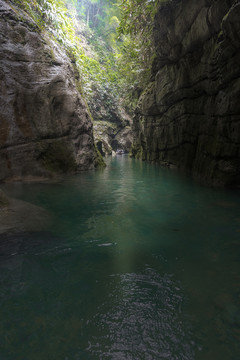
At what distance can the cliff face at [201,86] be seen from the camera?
6.55 metres

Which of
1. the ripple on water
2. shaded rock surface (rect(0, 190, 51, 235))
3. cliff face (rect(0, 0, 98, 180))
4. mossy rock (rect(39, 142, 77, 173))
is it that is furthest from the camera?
mossy rock (rect(39, 142, 77, 173))

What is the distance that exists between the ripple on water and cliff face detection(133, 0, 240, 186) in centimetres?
575

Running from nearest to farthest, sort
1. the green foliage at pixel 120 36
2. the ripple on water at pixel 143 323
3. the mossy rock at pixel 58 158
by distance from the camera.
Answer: the ripple on water at pixel 143 323 → the mossy rock at pixel 58 158 → the green foliage at pixel 120 36

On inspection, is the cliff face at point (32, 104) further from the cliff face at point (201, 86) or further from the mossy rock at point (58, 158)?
the cliff face at point (201, 86)

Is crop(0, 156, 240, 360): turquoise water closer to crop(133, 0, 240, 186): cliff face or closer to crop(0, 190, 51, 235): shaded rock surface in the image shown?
crop(0, 190, 51, 235): shaded rock surface

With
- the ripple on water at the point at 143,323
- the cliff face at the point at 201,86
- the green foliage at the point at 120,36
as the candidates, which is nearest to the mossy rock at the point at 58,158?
the green foliage at the point at 120,36

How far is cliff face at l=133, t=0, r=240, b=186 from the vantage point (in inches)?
258

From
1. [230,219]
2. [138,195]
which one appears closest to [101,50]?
[138,195]

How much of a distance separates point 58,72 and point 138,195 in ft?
23.4

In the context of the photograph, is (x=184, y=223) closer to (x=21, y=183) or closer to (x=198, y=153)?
(x=198, y=153)

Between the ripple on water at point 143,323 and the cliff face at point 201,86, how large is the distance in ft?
18.9

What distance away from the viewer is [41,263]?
8.58 ft

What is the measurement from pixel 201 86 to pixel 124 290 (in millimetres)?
8994

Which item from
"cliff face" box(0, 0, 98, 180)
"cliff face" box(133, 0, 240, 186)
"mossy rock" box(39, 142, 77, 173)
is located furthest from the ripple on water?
"mossy rock" box(39, 142, 77, 173)
